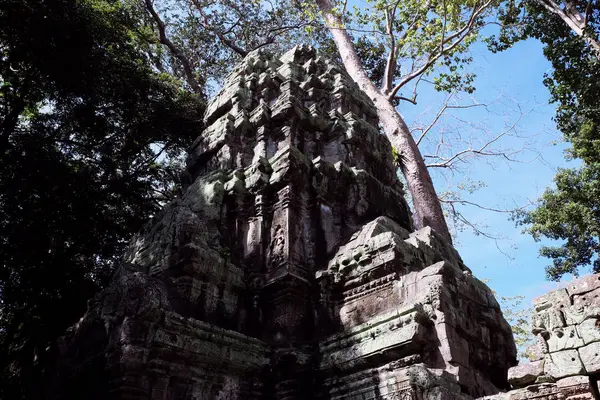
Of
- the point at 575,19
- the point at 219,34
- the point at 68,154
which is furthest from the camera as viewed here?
the point at 219,34

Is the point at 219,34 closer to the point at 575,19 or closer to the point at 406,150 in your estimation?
the point at 406,150

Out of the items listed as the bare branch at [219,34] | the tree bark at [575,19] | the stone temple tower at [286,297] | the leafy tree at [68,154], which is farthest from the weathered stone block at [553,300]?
the bare branch at [219,34]

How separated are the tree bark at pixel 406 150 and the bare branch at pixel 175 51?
178 inches

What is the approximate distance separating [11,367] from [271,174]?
5.10 m

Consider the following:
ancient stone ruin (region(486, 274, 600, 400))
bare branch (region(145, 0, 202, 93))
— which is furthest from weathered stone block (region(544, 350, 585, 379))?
bare branch (region(145, 0, 202, 93))

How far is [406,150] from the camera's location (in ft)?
40.0

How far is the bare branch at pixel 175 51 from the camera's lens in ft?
49.4

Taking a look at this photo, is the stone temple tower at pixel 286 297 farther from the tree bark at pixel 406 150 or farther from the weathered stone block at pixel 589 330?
the tree bark at pixel 406 150

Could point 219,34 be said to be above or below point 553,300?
above

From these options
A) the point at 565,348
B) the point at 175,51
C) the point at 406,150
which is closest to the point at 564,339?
the point at 565,348

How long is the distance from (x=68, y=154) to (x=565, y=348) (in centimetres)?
947

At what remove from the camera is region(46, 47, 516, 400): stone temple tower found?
16.5ft

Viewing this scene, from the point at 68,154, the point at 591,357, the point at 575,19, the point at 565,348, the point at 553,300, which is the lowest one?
the point at 591,357

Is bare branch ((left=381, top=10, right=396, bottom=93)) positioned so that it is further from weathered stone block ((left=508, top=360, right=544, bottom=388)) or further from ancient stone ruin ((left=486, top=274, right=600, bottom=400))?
weathered stone block ((left=508, top=360, right=544, bottom=388))
